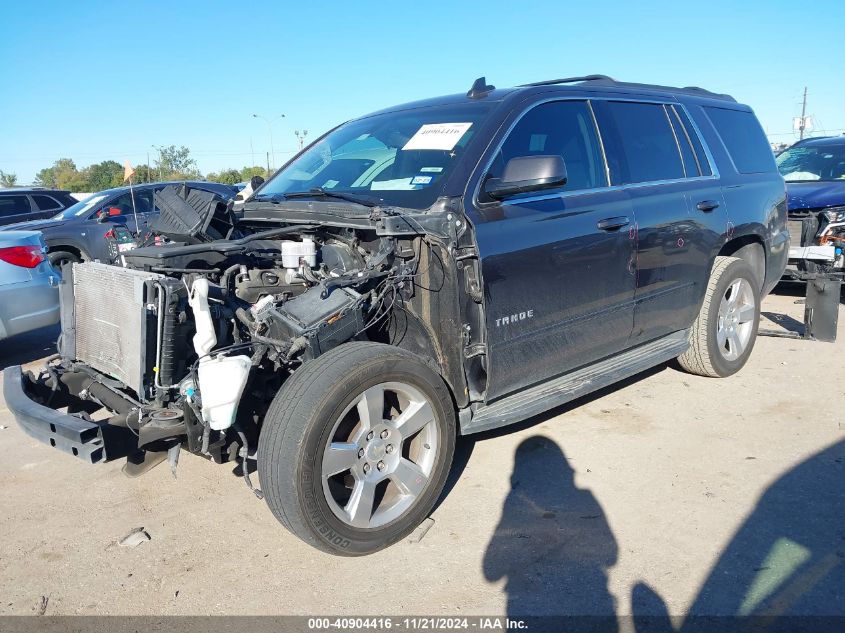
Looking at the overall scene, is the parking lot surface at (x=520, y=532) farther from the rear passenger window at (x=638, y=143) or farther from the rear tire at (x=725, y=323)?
the rear passenger window at (x=638, y=143)

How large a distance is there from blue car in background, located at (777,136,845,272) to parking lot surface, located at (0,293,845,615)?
9.41 ft

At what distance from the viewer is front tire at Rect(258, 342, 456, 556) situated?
8.99ft

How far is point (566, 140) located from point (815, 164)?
633cm

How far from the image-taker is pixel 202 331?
299cm

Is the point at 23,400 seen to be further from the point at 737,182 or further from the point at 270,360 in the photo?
the point at 737,182

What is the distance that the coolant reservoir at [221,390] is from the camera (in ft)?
9.11

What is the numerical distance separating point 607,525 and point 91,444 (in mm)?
2382

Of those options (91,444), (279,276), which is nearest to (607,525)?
(279,276)

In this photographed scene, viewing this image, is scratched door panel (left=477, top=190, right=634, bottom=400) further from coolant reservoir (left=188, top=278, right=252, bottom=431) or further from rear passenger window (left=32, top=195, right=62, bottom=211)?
rear passenger window (left=32, top=195, right=62, bottom=211)

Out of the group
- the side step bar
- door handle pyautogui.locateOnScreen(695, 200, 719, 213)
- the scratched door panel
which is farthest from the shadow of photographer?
door handle pyautogui.locateOnScreen(695, 200, 719, 213)

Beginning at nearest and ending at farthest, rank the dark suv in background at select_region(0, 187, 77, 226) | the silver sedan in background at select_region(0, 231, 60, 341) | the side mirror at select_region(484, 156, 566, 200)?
the side mirror at select_region(484, 156, 566, 200), the silver sedan in background at select_region(0, 231, 60, 341), the dark suv in background at select_region(0, 187, 77, 226)

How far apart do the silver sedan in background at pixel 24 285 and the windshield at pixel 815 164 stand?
332 inches

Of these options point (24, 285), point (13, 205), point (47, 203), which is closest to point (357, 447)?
point (24, 285)

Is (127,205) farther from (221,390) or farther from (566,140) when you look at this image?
(221,390)
